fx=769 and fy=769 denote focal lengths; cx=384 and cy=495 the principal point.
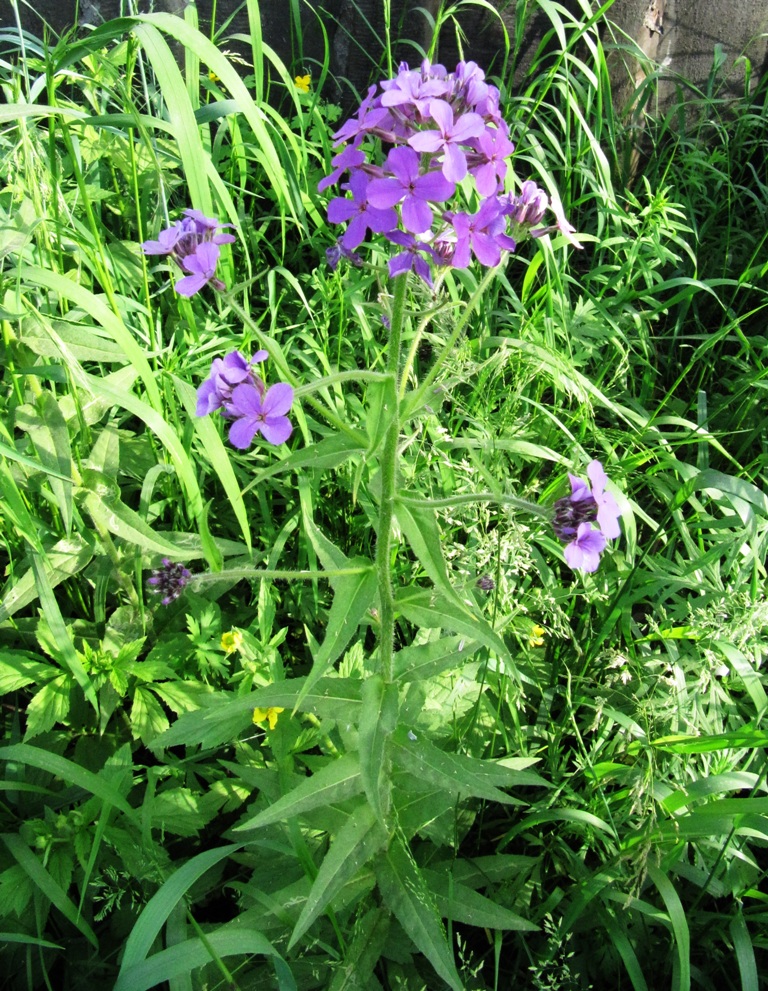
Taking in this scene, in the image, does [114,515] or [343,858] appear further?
[114,515]

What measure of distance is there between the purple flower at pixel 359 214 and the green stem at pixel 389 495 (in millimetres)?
87

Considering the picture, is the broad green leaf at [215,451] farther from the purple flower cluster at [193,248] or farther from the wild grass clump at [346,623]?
the purple flower cluster at [193,248]

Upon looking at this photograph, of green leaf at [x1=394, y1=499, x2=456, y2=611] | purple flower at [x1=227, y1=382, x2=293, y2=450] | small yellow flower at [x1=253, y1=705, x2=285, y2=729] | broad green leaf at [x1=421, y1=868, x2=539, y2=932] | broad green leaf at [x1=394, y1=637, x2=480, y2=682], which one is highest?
purple flower at [x1=227, y1=382, x2=293, y2=450]

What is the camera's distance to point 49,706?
181 centimetres

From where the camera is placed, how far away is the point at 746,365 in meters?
2.72

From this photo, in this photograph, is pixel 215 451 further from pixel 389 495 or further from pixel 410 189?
pixel 410 189

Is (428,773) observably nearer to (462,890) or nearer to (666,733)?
(462,890)

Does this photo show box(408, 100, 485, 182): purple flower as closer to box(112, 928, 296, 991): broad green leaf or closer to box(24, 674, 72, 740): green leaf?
box(112, 928, 296, 991): broad green leaf

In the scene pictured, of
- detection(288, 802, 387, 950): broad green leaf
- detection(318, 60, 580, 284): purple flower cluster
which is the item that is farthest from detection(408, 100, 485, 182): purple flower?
detection(288, 802, 387, 950): broad green leaf

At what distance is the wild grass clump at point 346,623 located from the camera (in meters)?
1.31

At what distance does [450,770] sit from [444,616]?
1.03 ft

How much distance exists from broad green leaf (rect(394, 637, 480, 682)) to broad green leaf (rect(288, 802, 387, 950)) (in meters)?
0.29

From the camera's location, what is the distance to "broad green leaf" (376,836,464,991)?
57.0 inches

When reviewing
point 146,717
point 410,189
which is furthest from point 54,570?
point 410,189
